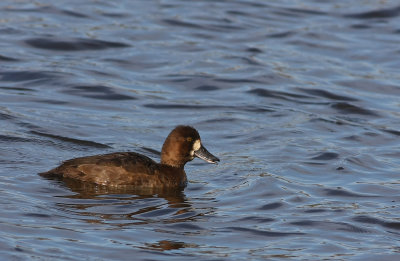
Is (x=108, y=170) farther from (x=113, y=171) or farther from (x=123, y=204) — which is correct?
(x=123, y=204)

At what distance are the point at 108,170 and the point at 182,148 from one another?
1089 mm

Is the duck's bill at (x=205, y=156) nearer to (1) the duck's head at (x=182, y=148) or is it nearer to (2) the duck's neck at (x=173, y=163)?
(1) the duck's head at (x=182, y=148)

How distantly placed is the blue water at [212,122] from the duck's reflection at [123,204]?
34 millimetres

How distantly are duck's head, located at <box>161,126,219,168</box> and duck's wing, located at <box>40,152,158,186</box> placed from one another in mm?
551

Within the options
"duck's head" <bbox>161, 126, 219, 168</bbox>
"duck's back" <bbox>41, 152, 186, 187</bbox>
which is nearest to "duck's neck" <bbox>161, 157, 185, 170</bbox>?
"duck's head" <bbox>161, 126, 219, 168</bbox>

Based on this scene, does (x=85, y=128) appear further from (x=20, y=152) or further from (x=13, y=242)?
(x=13, y=242)

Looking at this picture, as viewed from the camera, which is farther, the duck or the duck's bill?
the duck's bill

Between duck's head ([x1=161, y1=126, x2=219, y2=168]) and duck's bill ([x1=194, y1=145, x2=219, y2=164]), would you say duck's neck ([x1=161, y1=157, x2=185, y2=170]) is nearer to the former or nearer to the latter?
duck's head ([x1=161, y1=126, x2=219, y2=168])

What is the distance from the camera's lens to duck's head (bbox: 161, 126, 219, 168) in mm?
10828

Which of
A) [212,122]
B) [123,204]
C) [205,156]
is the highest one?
[205,156]

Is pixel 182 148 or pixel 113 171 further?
pixel 182 148

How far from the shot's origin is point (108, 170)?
10.2 m

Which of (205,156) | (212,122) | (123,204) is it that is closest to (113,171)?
(123,204)

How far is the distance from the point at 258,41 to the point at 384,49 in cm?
275
